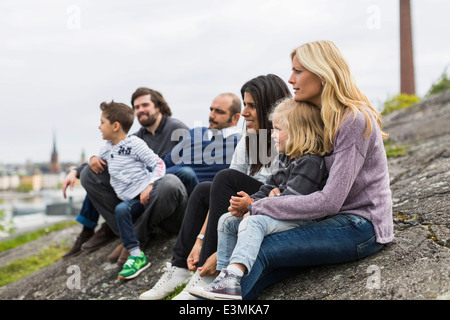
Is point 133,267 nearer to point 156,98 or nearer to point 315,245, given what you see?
point 156,98

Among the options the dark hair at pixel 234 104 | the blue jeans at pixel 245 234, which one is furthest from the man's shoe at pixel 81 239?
the blue jeans at pixel 245 234

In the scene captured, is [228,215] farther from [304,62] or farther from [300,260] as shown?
[304,62]

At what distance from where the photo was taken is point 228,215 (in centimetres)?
260

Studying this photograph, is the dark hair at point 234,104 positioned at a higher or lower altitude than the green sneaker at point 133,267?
higher

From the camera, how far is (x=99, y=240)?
4.89 m

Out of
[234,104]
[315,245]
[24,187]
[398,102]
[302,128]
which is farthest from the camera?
[24,187]

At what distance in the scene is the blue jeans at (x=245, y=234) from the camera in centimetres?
226

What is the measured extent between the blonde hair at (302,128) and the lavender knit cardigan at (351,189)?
12cm

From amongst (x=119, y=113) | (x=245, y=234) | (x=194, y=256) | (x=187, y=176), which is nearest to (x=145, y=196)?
(x=187, y=176)

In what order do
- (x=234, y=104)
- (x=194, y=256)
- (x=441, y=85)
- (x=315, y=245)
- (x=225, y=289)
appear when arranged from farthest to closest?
(x=441, y=85), (x=234, y=104), (x=194, y=256), (x=315, y=245), (x=225, y=289)

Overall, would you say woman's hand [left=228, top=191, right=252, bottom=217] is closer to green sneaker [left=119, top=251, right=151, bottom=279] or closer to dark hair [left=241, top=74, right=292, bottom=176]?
dark hair [left=241, top=74, right=292, bottom=176]

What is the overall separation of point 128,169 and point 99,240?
1196mm

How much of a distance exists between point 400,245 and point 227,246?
98 cm

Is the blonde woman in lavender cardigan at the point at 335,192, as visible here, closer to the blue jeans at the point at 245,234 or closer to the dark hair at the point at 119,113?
the blue jeans at the point at 245,234
